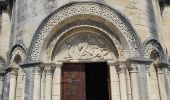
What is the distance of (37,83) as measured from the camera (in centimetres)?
843

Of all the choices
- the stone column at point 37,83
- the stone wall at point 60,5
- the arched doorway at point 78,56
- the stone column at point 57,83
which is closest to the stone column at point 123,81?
the arched doorway at point 78,56

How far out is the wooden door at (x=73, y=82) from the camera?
29.2 ft

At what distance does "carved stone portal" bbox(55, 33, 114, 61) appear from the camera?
919cm

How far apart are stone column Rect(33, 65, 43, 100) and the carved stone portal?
852 millimetres

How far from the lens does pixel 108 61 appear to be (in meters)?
9.08

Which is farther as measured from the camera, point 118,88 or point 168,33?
point 168,33

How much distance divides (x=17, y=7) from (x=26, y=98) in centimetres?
369

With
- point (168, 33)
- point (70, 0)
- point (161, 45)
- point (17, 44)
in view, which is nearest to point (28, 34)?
point (17, 44)

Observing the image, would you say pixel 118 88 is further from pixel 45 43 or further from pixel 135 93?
pixel 45 43

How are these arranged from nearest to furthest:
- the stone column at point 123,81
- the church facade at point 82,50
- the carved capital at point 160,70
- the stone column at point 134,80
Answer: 1. the stone column at point 134,80
2. the stone column at point 123,81
3. the church facade at point 82,50
4. the carved capital at point 160,70

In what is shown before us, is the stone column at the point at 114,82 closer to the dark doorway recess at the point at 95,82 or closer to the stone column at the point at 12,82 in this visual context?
the dark doorway recess at the point at 95,82

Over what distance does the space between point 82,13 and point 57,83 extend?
247cm

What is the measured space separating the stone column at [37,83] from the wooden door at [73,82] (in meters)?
0.88

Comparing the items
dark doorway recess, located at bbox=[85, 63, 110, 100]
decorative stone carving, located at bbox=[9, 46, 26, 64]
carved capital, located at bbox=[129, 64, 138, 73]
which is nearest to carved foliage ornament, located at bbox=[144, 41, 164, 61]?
carved capital, located at bbox=[129, 64, 138, 73]
